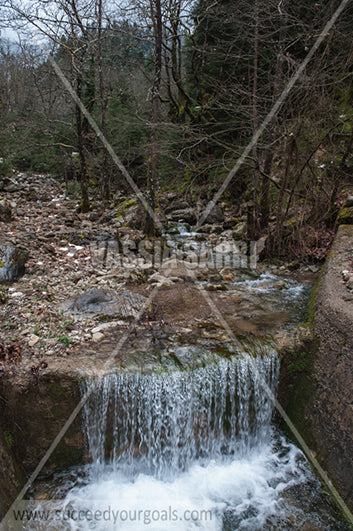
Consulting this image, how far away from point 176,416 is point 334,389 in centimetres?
181

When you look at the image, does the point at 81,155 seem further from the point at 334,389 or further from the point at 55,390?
the point at 334,389

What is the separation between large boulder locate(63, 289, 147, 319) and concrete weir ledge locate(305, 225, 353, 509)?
2.58 metres

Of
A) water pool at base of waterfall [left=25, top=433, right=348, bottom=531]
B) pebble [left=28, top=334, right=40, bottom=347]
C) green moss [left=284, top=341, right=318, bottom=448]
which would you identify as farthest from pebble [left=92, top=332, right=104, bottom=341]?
green moss [left=284, top=341, right=318, bottom=448]

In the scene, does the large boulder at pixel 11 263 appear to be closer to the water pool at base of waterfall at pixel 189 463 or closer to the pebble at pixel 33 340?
the pebble at pixel 33 340

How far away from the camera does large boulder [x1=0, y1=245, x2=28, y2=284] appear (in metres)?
4.82

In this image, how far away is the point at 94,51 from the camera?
34.9ft

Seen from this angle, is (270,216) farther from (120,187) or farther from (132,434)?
(120,187)

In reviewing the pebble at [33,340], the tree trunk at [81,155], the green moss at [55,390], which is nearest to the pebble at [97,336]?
the pebble at [33,340]

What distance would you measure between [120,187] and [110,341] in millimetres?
13070

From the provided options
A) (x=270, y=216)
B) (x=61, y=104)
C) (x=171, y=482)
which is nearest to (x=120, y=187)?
(x=61, y=104)

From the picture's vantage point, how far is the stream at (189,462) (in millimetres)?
3143

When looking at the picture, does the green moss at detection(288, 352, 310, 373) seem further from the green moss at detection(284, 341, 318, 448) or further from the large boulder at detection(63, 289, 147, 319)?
the large boulder at detection(63, 289, 147, 319)

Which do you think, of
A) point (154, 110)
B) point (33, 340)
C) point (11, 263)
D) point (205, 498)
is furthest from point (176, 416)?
point (154, 110)

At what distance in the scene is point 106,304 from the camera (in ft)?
15.5
